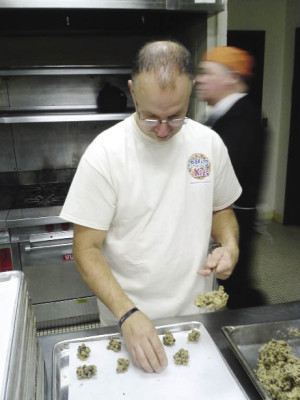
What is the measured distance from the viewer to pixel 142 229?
116cm

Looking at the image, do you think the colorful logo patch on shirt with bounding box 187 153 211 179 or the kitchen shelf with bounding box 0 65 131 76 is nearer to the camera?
the colorful logo patch on shirt with bounding box 187 153 211 179

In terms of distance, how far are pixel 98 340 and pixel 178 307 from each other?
1.14 ft

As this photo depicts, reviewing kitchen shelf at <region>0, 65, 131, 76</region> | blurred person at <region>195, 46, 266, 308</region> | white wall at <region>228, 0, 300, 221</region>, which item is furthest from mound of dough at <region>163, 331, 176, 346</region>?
white wall at <region>228, 0, 300, 221</region>

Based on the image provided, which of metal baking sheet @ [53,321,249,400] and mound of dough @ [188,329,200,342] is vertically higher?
mound of dough @ [188,329,200,342]

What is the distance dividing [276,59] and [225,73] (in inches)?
93.6

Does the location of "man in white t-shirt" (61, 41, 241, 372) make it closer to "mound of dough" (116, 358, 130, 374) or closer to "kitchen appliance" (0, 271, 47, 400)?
"mound of dough" (116, 358, 130, 374)

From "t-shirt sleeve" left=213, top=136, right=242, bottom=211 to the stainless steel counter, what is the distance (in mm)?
391

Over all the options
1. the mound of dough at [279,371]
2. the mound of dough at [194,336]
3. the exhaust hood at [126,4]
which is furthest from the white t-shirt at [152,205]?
the exhaust hood at [126,4]

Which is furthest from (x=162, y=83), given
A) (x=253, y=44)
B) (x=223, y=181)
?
(x=253, y=44)

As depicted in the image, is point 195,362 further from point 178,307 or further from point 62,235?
point 62,235

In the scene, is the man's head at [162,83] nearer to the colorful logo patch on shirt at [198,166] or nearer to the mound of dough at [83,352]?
the colorful logo patch on shirt at [198,166]

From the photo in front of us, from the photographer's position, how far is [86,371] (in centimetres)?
85

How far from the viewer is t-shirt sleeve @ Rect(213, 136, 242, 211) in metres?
1.26

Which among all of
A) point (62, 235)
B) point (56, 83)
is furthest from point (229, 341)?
point (56, 83)
